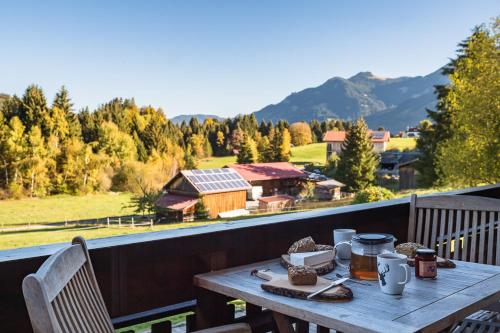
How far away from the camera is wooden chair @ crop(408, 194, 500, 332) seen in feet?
5.84

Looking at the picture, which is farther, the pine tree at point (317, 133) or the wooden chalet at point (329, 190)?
the pine tree at point (317, 133)

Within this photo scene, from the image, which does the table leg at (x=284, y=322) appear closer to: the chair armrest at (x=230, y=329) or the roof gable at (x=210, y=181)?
the chair armrest at (x=230, y=329)

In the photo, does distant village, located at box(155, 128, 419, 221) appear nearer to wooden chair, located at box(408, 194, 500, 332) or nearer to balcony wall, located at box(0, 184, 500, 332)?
wooden chair, located at box(408, 194, 500, 332)

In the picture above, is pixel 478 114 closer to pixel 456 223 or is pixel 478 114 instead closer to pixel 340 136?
pixel 456 223

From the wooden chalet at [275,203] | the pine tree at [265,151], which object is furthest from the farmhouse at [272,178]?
the pine tree at [265,151]

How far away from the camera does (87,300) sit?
1.05 metres

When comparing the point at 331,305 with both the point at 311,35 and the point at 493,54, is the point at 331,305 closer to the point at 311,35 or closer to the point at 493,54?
the point at 493,54

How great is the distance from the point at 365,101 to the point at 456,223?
8812cm

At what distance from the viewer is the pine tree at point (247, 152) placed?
44.8 m

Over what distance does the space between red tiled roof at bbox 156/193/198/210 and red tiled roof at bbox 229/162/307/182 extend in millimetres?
5491

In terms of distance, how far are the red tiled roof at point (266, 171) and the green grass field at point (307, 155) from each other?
6.28m

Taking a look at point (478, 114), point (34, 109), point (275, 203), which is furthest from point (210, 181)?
point (478, 114)

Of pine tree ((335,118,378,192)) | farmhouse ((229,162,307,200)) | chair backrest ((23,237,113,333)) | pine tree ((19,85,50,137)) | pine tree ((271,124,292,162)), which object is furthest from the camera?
pine tree ((271,124,292,162))

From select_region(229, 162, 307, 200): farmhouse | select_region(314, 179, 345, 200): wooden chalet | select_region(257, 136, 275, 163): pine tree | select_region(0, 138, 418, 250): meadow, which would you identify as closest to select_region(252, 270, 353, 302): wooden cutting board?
select_region(0, 138, 418, 250): meadow
